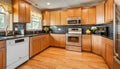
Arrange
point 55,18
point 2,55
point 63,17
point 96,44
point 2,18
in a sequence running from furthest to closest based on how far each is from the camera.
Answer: point 55,18 < point 63,17 < point 96,44 < point 2,18 < point 2,55

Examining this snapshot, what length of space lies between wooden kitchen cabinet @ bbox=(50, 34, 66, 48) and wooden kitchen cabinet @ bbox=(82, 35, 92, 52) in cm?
106

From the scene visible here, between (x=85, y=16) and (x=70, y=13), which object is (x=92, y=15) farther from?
(x=70, y=13)

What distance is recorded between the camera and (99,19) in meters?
4.12

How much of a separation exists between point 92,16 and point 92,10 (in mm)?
292

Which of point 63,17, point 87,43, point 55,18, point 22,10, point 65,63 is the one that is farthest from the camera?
point 55,18

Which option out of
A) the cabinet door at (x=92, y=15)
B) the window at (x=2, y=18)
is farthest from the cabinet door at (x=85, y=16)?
the window at (x=2, y=18)

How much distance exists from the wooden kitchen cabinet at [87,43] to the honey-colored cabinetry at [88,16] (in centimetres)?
79

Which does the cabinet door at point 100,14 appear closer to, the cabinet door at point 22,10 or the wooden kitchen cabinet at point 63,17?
the wooden kitchen cabinet at point 63,17

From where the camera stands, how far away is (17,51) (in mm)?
2629

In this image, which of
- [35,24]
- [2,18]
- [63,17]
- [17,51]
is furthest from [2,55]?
[63,17]

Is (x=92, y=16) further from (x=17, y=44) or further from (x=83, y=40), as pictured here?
(x=17, y=44)

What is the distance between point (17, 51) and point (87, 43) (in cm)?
312

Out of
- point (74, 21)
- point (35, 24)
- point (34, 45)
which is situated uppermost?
point (74, 21)

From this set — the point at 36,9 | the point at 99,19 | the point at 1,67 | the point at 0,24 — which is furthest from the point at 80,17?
the point at 1,67
